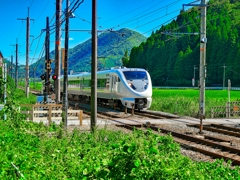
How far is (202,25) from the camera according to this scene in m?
22.5

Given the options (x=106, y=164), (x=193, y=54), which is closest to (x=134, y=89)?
(x=106, y=164)

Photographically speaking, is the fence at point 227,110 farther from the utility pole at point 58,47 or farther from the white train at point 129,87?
the utility pole at point 58,47

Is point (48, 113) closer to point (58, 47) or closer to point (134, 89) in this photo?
point (58, 47)

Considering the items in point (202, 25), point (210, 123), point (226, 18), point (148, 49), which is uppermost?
point (226, 18)

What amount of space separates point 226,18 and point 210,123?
390 feet

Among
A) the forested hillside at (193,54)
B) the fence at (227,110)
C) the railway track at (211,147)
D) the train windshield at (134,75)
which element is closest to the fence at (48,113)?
the railway track at (211,147)

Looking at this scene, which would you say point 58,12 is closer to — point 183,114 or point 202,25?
point 202,25

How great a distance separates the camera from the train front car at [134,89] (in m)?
26.9

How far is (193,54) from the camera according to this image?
127 meters

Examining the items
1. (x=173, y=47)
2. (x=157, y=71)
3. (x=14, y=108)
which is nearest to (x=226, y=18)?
(x=173, y=47)

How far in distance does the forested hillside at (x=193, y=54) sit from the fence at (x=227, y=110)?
7464cm

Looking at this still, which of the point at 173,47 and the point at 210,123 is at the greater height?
the point at 173,47

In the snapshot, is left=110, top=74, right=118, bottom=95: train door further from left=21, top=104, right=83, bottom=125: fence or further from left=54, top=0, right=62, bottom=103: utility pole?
left=21, top=104, right=83, bottom=125: fence

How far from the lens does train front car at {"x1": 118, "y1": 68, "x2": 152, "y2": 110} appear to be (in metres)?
26.9
